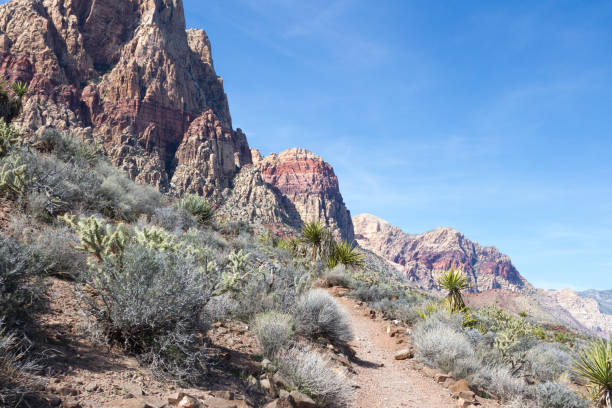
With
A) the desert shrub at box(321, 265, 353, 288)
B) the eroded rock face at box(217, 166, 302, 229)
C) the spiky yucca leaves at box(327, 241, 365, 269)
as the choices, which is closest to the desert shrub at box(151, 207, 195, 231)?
the desert shrub at box(321, 265, 353, 288)

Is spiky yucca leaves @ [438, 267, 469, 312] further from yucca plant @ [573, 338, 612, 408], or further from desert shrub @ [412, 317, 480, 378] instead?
yucca plant @ [573, 338, 612, 408]

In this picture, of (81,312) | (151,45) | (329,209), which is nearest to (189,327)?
(81,312)

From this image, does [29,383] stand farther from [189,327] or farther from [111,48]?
[111,48]

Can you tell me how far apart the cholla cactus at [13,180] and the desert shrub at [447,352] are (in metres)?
10.3

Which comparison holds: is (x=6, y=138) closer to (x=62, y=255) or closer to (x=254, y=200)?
(x=62, y=255)

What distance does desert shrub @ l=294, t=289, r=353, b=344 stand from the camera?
7637mm

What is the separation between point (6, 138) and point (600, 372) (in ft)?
53.1

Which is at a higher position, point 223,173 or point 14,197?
point 223,173

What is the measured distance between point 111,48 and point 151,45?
1128 cm

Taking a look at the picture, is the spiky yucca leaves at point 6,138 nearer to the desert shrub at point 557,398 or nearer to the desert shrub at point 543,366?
the desert shrub at point 557,398

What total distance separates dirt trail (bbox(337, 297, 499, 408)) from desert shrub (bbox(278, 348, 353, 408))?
0.63m

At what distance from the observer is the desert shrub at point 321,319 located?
25.1ft

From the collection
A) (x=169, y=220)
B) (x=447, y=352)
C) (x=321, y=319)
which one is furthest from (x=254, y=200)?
(x=447, y=352)

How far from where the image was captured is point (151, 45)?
104 m
